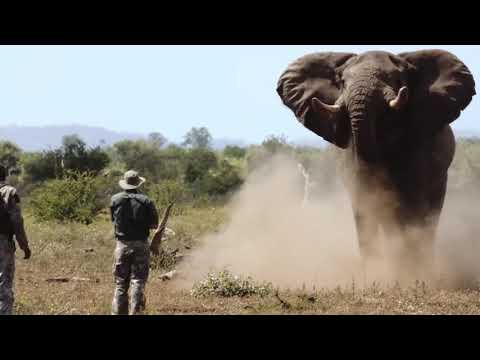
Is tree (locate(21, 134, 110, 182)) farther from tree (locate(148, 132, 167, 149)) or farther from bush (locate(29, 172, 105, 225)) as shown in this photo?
tree (locate(148, 132, 167, 149))

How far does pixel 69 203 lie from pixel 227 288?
531 inches

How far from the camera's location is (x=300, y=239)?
16969 mm

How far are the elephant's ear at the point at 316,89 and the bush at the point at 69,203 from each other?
11.4 m

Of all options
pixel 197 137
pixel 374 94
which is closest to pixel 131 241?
pixel 374 94

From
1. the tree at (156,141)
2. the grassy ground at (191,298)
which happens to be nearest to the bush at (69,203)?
the grassy ground at (191,298)

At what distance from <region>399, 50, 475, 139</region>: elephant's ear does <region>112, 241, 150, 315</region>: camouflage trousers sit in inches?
205

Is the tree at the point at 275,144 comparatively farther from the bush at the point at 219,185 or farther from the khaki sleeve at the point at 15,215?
the khaki sleeve at the point at 15,215

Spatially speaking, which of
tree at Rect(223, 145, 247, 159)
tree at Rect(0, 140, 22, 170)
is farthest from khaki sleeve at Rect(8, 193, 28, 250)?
tree at Rect(223, 145, 247, 159)

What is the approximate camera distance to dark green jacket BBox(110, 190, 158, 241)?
1005cm

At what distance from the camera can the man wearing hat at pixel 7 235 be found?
9672 mm

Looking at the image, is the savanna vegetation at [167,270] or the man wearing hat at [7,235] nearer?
the man wearing hat at [7,235]

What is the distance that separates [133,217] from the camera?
1004 cm

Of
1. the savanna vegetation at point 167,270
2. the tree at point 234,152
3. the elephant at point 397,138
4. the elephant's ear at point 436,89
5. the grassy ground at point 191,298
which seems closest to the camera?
the grassy ground at point 191,298
